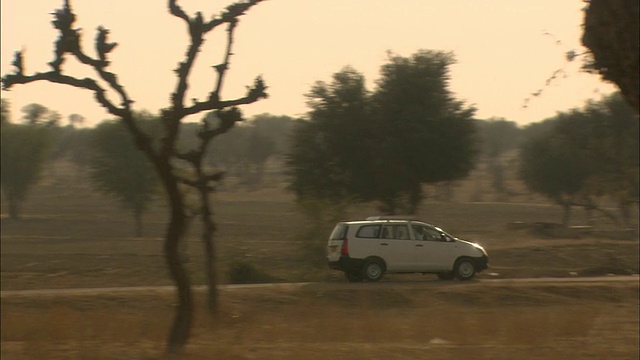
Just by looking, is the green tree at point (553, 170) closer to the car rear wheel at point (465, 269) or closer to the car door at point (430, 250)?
the car rear wheel at point (465, 269)

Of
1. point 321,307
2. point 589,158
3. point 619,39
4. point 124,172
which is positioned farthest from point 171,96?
point 124,172

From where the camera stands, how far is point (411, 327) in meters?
15.1

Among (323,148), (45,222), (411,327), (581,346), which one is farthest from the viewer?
(45,222)

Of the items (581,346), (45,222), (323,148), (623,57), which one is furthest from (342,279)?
(45,222)

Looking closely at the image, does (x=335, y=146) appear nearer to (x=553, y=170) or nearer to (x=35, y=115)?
(x=553, y=170)

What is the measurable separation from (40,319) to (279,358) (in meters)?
5.09

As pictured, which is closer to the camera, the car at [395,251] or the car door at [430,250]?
the car at [395,251]

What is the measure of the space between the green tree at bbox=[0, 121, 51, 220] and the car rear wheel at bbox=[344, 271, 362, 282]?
41.7 metres

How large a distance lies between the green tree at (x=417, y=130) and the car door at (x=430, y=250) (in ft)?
33.0

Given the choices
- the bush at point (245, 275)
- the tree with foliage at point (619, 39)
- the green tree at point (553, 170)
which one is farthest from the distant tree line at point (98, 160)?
the tree with foliage at point (619, 39)

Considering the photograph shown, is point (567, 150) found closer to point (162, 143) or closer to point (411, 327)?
point (411, 327)

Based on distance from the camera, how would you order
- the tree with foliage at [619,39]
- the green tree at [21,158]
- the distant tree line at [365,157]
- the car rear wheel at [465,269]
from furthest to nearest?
1. the green tree at [21,158]
2. the distant tree line at [365,157]
3. the car rear wheel at [465,269]
4. the tree with foliage at [619,39]

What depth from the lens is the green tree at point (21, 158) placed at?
2515 inches

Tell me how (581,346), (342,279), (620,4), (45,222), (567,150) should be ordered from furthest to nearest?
(45,222)
(567,150)
(342,279)
(581,346)
(620,4)
